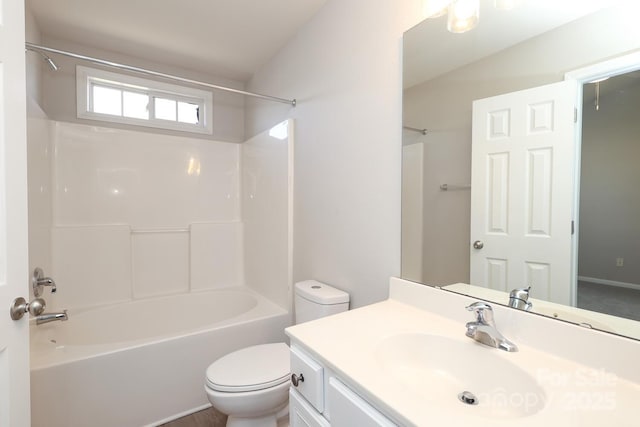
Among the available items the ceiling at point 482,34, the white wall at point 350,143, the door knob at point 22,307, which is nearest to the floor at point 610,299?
the white wall at point 350,143

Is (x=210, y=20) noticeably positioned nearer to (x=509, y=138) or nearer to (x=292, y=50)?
(x=292, y=50)

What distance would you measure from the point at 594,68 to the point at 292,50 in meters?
1.83

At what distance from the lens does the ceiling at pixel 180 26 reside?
70.9 inches

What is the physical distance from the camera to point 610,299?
81cm

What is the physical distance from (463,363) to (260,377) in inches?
36.5

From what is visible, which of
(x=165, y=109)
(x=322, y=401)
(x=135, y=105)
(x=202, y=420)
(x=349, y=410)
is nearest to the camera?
(x=349, y=410)

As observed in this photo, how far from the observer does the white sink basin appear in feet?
2.39

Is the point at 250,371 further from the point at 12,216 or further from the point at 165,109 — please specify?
the point at 165,109

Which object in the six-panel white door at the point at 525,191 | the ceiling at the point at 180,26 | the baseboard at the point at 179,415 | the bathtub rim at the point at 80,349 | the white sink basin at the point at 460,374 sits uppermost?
the ceiling at the point at 180,26

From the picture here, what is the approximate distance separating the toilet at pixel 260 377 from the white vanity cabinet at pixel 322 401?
39 cm

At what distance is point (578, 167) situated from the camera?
85 centimetres

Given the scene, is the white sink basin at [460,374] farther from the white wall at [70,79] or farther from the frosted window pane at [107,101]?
the frosted window pane at [107,101]

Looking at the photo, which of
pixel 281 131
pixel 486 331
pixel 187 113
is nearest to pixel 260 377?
pixel 486 331

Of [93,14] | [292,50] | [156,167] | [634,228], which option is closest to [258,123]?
[292,50]
